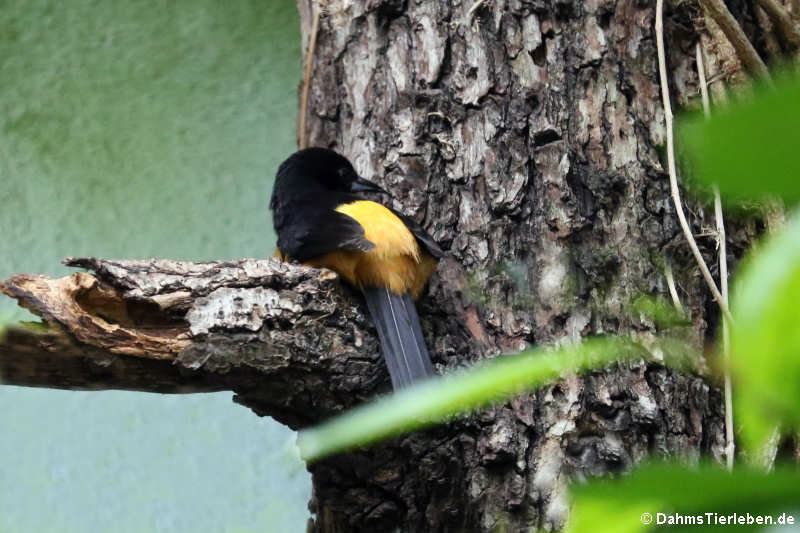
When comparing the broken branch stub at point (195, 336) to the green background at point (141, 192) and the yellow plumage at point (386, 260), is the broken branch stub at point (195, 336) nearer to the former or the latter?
the yellow plumage at point (386, 260)

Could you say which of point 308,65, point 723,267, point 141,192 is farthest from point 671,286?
point 141,192

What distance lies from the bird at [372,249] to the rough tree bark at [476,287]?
0.14 ft

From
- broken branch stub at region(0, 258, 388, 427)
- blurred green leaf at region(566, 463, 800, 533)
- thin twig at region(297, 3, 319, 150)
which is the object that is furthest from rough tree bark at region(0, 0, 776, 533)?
blurred green leaf at region(566, 463, 800, 533)

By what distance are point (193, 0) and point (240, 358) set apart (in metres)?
1.85

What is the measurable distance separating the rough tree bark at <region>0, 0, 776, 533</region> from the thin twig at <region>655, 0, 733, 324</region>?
0.09 ft

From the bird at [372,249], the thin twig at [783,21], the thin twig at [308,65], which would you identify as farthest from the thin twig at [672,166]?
the thin twig at [308,65]

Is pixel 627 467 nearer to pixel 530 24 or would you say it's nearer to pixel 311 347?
pixel 311 347

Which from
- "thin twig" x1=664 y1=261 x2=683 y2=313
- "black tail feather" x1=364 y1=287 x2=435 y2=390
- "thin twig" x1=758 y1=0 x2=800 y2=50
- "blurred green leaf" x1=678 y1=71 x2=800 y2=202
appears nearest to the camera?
"blurred green leaf" x1=678 y1=71 x2=800 y2=202

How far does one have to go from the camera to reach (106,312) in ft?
4.55

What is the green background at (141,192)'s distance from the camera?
8.69 ft

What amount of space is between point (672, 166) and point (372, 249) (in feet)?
1.82

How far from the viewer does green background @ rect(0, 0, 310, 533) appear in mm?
2648

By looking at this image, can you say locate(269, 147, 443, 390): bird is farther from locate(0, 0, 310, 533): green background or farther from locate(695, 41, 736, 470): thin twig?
locate(0, 0, 310, 533): green background

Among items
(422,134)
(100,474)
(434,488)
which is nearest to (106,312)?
(434,488)
